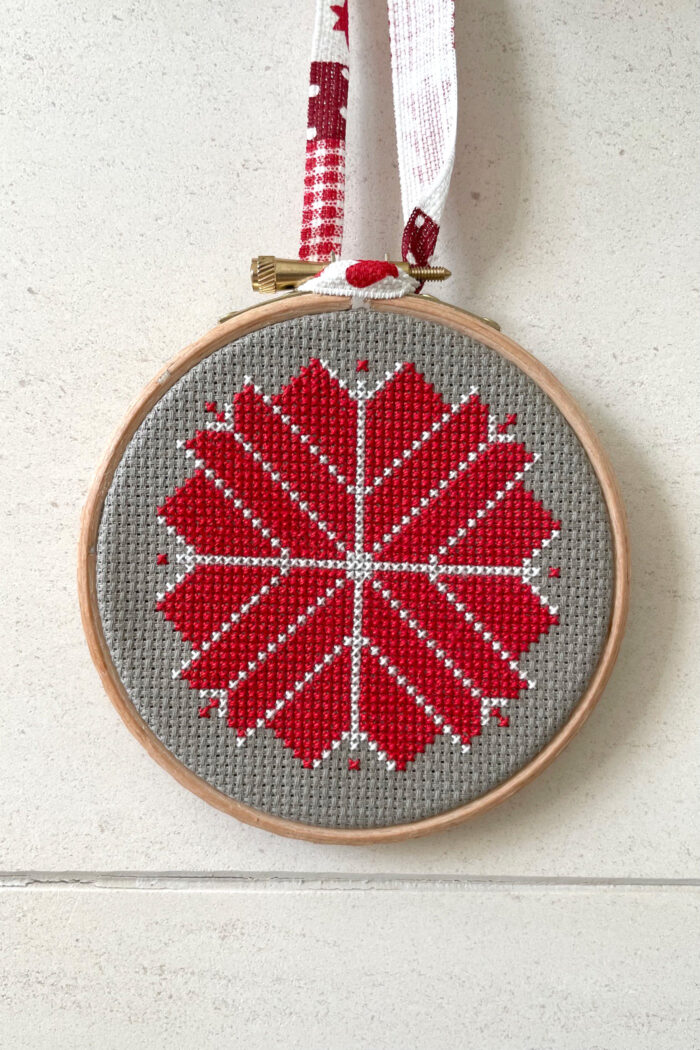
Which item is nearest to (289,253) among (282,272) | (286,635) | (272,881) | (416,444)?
(282,272)

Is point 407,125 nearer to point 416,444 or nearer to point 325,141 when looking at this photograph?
point 325,141

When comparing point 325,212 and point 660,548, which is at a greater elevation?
point 325,212

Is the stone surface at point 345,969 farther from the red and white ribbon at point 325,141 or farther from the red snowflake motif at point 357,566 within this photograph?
the red and white ribbon at point 325,141

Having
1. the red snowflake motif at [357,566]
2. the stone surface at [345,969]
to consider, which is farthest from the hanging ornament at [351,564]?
the stone surface at [345,969]

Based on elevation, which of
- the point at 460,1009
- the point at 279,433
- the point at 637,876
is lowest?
the point at 460,1009

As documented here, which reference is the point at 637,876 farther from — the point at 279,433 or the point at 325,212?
the point at 325,212

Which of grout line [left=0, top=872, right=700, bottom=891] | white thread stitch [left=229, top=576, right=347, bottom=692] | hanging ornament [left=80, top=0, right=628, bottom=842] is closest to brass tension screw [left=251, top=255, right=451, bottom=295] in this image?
hanging ornament [left=80, top=0, right=628, bottom=842]

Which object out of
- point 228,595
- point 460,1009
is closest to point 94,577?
point 228,595
